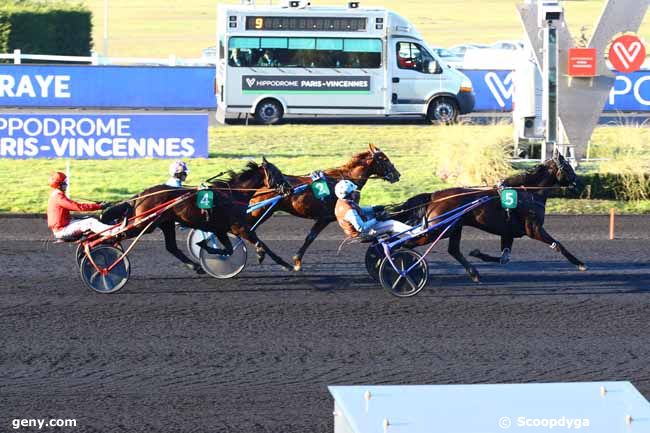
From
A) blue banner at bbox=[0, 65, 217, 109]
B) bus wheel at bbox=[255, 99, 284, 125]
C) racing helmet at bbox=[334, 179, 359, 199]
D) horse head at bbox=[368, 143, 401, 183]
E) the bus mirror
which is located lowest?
racing helmet at bbox=[334, 179, 359, 199]

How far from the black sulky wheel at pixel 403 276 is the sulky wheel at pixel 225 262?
1678 millimetres

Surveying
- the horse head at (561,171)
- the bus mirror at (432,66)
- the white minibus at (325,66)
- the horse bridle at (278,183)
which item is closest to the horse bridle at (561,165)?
the horse head at (561,171)

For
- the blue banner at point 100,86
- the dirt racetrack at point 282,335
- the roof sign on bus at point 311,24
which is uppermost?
the roof sign on bus at point 311,24

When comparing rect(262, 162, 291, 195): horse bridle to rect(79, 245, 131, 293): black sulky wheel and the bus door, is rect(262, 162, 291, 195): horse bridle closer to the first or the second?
rect(79, 245, 131, 293): black sulky wheel

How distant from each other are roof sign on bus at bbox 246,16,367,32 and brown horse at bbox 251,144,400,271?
12.9m

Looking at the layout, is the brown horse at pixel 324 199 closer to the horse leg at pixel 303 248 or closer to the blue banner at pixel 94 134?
the horse leg at pixel 303 248

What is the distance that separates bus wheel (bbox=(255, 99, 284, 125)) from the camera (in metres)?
24.9

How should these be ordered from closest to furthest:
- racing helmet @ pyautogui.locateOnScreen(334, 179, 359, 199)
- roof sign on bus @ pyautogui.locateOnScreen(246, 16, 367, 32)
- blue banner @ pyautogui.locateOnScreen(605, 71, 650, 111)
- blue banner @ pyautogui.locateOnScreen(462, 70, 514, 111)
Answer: racing helmet @ pyautogui.locateOnScreen(334, 179, 359, 199)
roof sign on bus @ pyautogui.locateOnScreen(246, 16, 367, 32)
blue banner @ pyautogui.locateOnScreen(605, 71, 650, 111)
blue banner @ pyautogui.locateOnScreen(462, 70, 514, 111)

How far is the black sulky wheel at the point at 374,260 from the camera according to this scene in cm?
1084

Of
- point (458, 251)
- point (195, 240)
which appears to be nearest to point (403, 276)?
point (458, 251)

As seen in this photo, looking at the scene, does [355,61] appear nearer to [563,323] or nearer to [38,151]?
[38,151]

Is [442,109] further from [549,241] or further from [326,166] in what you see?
[549,241]

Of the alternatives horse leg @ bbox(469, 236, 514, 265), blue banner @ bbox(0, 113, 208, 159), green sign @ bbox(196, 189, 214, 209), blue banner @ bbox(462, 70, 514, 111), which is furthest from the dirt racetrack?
blue banner @ bbox(462, 70, 514, 111)

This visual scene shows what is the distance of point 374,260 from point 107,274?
2.61 meters
